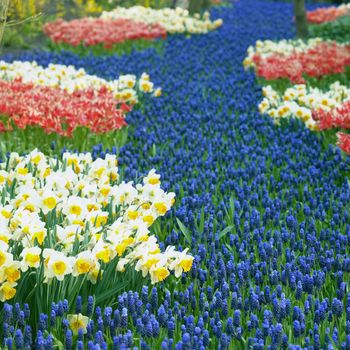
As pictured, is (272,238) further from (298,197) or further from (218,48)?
(218,48)

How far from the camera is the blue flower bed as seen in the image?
3291mm

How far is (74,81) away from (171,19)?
724 cm

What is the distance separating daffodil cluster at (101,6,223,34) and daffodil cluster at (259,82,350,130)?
6780mm

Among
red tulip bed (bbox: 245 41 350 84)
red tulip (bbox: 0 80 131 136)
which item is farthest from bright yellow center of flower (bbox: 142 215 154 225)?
red tulip bed (bbox: 245 41 350 84)

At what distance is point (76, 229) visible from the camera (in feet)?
12.4

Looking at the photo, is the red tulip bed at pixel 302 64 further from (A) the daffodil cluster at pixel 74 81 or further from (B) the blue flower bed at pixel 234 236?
(A) the daffodil cluster at pixel 74 81

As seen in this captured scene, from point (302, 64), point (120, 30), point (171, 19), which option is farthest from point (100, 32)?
point (302, 64)

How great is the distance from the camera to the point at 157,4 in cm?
1873

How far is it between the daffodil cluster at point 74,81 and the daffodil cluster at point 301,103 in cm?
143

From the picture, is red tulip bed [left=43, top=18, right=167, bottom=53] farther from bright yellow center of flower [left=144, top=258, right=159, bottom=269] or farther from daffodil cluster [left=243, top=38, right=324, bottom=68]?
bright yellow center of flower [left=144, top=258, right=159, bottom=269]

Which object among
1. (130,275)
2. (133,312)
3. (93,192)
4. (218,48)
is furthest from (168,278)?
(218,48)

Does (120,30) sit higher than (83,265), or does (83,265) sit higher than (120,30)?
(83,265)

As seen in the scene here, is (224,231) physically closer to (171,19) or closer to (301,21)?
(301,21)

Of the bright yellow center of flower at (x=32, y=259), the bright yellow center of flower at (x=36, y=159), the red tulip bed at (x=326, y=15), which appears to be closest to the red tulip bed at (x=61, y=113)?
the bright yellow center of flower at (x=36, y=159)
